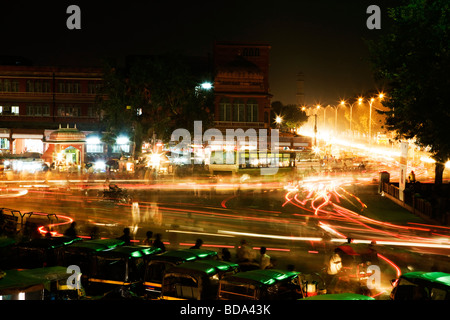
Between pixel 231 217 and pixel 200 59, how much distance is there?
168ft

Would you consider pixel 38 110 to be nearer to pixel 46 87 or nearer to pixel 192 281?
pixel 46 87

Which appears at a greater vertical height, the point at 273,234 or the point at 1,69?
the point at 1,69

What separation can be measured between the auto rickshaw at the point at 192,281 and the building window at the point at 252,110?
50.4 m

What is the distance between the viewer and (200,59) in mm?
71562

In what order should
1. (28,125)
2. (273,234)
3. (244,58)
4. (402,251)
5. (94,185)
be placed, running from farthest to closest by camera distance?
(244,58), (28,125), (94,185), (273,234), (402,251)

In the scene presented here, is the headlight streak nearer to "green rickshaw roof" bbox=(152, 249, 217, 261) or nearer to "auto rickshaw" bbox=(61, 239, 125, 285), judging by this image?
"green rickshaw roof" bbox=(152, 249, 217, 261)

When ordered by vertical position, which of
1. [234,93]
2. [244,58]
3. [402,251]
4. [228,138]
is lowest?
[402,251]

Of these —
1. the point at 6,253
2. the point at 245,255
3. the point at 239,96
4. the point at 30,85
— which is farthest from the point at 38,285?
the point at 30,85

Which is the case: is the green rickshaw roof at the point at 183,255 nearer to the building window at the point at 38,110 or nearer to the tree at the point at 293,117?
the building window at the point at 38,110

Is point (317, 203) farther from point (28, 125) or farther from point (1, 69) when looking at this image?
point (1, 69)

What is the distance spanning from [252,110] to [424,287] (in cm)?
5090

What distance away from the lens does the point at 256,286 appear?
8.65m
